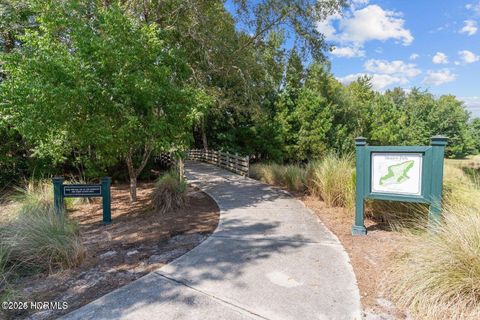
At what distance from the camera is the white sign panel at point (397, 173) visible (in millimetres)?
4363

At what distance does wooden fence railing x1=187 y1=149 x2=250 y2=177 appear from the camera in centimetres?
1307

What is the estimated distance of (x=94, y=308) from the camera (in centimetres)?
283

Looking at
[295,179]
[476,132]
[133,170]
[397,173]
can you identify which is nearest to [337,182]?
[397,173]

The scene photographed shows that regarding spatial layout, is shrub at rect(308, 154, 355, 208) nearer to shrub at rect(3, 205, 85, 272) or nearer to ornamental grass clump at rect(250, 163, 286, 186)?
ornamental grass clump at rect(250, 163, 286, 186)

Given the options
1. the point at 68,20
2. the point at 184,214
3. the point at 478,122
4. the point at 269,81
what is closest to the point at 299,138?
the point at 269,81

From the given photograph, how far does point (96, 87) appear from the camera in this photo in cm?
568

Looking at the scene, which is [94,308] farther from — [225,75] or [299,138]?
[299,138]

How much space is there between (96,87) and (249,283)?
4.72m

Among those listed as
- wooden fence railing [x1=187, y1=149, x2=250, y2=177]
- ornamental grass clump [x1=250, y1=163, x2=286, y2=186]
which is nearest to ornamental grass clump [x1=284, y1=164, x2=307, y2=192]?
ornamental grass clump [x1=250, y1=163, x2=286, y2=186]

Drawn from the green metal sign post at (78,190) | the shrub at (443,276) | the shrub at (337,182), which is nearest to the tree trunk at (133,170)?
the green metal sign post at (78,190)

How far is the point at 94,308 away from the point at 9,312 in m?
0.81

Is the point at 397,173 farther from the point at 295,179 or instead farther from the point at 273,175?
the point at 273,175

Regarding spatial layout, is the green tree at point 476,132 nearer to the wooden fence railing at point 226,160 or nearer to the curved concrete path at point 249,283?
the wooden fence railing at point 226,160

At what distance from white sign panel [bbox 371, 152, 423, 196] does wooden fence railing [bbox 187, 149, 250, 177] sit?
320 inches
